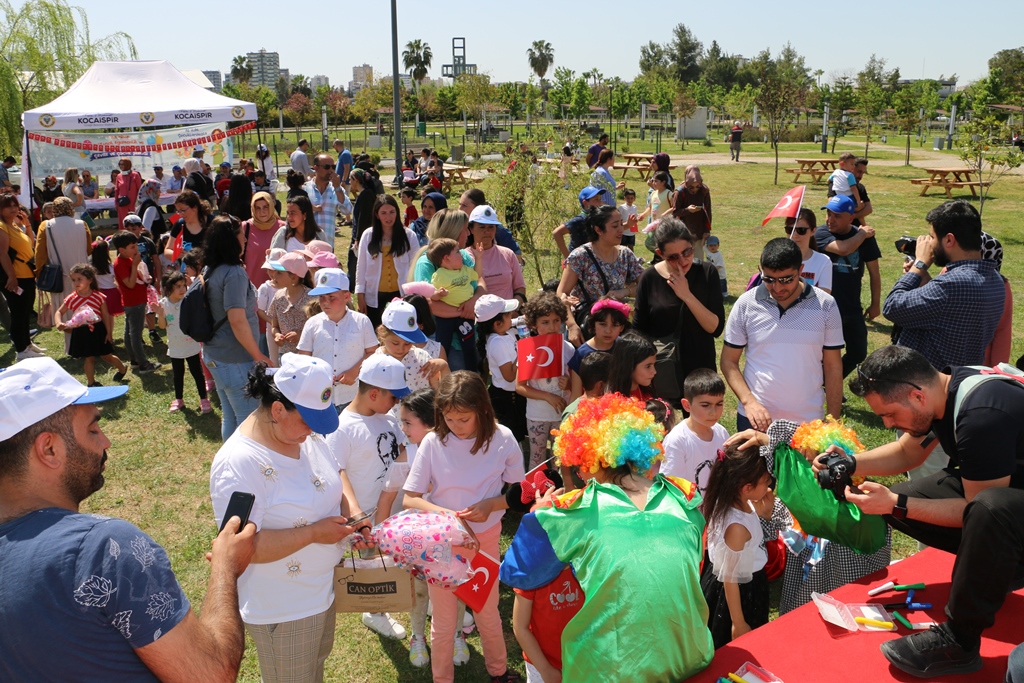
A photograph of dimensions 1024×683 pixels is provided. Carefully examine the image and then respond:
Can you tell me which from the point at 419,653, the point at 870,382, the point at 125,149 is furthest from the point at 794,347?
the point at 125,149

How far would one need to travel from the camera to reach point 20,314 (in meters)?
8.91

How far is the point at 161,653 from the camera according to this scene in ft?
6.57

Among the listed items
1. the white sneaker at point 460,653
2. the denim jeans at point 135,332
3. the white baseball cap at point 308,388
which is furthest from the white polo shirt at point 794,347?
the denim jeans at point 135,332

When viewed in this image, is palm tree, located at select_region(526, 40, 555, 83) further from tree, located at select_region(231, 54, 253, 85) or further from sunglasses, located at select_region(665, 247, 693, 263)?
sunglasses, located at select_region(665, 247, 693, 263)

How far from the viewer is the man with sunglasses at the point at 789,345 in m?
4.29

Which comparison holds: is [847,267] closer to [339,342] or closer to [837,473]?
[837,473]

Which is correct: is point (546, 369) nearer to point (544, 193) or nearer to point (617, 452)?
→ point (617, 452)

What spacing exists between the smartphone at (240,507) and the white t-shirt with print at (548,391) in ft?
8.54

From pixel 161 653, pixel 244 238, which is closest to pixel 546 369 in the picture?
pixel 161 653

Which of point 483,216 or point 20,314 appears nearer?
point 483,216

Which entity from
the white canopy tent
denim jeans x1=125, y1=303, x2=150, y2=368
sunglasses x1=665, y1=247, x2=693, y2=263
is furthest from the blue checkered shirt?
the white canopy tent

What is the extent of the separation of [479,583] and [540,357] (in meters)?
1.83

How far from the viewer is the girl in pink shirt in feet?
12.1

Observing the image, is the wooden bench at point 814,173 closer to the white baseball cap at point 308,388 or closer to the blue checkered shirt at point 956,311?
the blue checkered shirt at point 956,311
